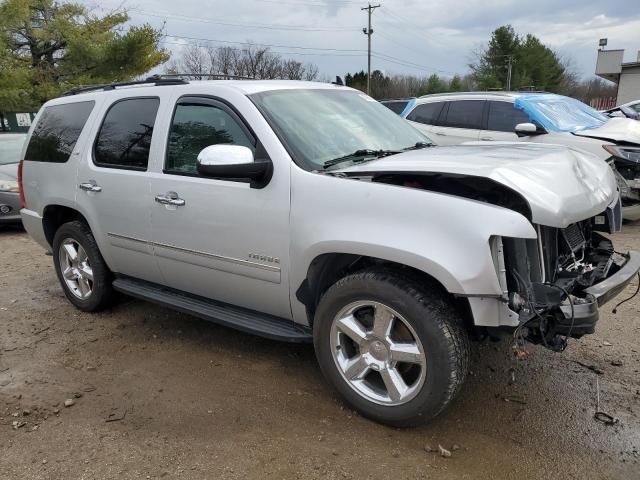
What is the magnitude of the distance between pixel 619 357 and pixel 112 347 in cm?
369

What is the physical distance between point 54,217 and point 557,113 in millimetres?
6955

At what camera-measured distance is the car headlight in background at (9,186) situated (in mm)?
8367

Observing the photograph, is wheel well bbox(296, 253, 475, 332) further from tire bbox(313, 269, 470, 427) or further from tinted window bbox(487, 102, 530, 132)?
tinted window bbox(487, 102, 530, 132)

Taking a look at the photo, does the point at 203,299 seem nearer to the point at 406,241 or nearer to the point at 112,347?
the point at 112,347

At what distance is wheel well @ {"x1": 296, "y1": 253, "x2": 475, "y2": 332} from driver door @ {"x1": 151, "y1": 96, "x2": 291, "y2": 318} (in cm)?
15

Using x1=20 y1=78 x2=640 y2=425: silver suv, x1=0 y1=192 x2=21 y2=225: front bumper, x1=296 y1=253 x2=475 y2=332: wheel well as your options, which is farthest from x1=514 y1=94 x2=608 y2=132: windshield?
x1=0 y1=192 x2=21 y2=225: front bumper

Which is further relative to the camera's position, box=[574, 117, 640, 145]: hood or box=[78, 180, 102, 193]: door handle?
box=[574, 117, 640, 145]: hood

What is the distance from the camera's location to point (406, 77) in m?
69.2

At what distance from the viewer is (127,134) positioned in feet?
→ 13.5

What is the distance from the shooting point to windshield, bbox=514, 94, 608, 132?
25.3 feet

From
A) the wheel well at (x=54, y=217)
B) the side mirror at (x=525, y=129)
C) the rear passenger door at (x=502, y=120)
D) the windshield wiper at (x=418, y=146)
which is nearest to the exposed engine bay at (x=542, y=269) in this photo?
the windshield wiper at (x=418, y=146)

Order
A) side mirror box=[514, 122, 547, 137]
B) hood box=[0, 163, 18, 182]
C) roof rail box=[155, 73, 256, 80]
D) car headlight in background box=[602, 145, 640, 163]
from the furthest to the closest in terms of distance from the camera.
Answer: hood box=[0, 163, 18, 182] < car headlight in background box=[602, 145, 640, 163] < side mirror box=[514, 122, 547, 137] < roof rail box=[155, 73, 256, 80]

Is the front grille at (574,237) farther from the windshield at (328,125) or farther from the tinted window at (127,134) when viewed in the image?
the tinted window at (127,134)

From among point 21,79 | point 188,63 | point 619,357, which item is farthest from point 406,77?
point 619,357
